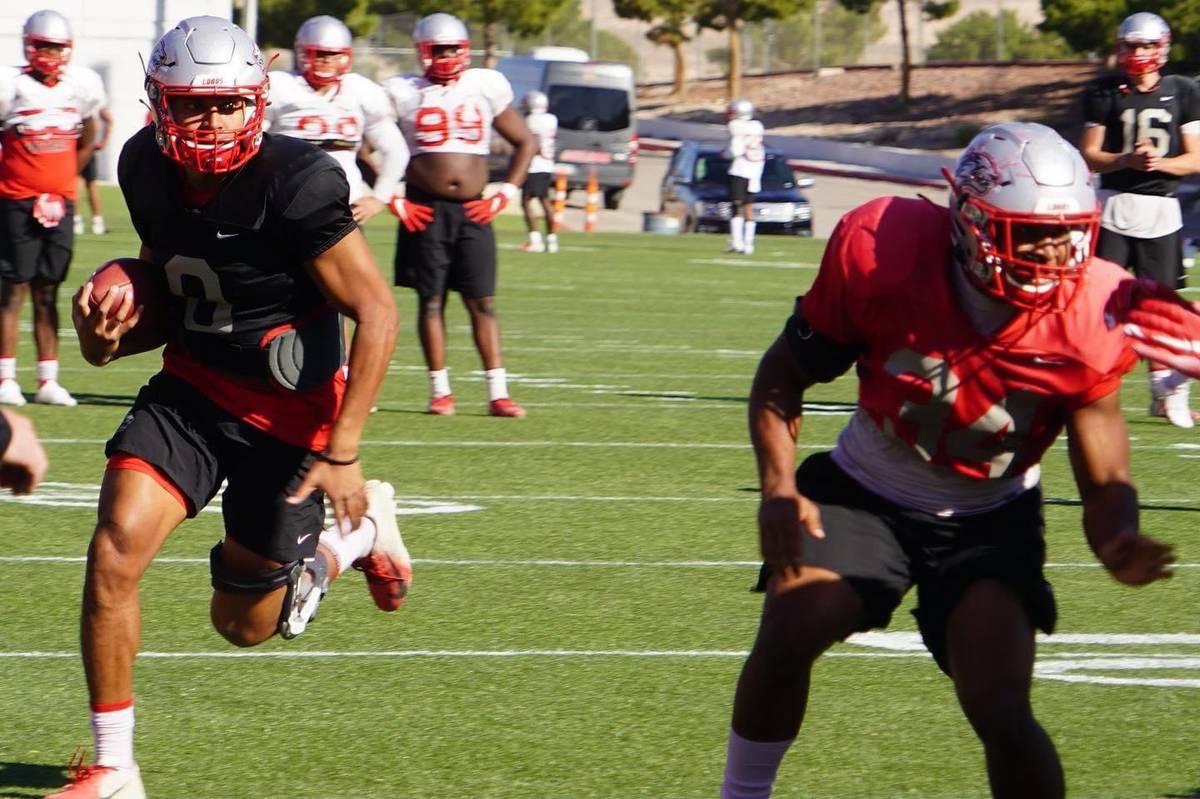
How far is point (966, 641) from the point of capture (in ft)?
13.7

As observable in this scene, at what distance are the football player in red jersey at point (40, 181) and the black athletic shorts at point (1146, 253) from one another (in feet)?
17.9

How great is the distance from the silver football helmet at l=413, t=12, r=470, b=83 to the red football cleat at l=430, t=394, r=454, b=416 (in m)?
1.74

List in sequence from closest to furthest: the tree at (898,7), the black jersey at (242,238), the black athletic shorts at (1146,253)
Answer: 1. the black jersey at (242,238)
2. the black athletic shorts at (1146,253)
3. the tree at (898,7)

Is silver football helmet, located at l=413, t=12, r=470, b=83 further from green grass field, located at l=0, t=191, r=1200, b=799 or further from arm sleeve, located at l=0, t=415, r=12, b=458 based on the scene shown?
arm sleeve, located at l=0, t=415, r=12, b=458

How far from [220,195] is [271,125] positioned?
632 centimetres

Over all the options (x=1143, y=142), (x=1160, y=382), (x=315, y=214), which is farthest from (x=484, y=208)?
(x=315, y=214)

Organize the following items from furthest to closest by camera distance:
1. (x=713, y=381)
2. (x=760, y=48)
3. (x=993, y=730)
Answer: (x=760, y=48) → (x=713, y=381) → (x=993, y=730)

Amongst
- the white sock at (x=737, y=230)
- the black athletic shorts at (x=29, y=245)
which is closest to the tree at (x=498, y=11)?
the white sock at (x=737, y=230)

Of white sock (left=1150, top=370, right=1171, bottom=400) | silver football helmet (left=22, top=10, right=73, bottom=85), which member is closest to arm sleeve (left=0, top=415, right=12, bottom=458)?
silver football helmet (left=22, top=10, right=73, bottom=85)

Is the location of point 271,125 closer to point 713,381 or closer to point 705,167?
point 713,381

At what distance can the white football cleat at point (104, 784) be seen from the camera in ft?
15.3

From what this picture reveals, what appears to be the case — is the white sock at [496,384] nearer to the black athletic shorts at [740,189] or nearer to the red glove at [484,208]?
the red glove at [484,208]

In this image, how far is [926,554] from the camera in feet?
14.3

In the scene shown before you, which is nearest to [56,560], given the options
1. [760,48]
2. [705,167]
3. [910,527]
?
[910,527]
